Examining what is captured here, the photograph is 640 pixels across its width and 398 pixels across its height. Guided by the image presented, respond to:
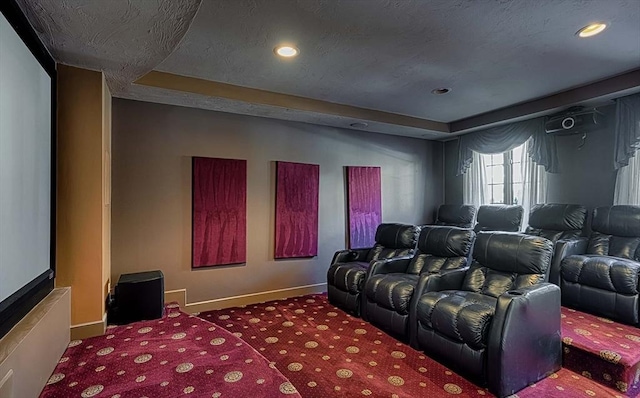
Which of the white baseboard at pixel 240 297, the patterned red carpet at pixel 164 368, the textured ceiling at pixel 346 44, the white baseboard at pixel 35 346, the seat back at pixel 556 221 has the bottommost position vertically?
the white baseboard at pixel 240 297

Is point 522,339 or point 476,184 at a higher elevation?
point 476,184

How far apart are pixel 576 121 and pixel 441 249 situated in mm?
2366

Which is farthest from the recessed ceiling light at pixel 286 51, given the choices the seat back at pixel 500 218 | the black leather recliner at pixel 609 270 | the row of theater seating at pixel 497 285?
the seat back at pixel 500 218

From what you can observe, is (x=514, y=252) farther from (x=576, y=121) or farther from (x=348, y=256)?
(x=576, y=121)

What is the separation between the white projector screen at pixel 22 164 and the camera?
1582mm

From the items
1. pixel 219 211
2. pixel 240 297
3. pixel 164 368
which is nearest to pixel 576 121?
pixel 219 211

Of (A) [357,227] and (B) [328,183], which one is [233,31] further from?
(A) [357,227]

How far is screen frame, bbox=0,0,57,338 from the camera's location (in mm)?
1633

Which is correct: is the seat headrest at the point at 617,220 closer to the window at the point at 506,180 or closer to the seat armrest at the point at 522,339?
the window at the point at 506,180

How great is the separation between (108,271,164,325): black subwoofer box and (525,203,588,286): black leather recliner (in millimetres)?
4057

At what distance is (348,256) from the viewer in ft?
14.4

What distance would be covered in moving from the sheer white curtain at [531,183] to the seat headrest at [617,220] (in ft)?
2.56

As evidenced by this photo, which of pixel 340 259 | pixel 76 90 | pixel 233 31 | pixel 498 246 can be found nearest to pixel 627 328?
pixel 498 246

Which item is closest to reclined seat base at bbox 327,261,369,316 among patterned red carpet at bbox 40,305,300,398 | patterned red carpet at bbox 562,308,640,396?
patterned red carpet at bbox 40,305,300,398
